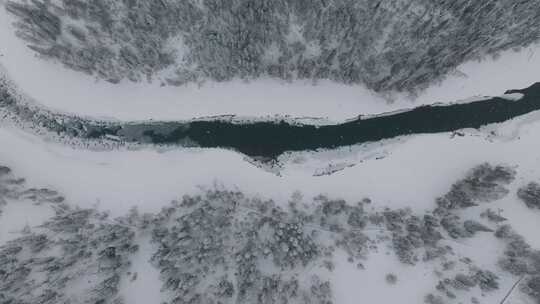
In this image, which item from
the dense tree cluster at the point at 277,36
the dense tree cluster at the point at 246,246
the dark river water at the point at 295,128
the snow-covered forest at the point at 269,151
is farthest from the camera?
the dark river water at the point at 295,128

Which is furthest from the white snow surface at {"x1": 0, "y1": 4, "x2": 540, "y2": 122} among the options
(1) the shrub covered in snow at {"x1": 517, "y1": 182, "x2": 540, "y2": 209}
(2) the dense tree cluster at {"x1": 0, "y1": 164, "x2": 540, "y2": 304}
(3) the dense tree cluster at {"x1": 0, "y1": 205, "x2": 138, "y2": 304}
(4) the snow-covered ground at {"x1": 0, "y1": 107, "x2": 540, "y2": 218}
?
(3) the dense tree cluster at {"x1": 0, "y1": 205, "x2": 138, "y2": 304}

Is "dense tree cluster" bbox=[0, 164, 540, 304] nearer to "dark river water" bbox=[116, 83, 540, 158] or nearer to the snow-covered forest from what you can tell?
the snow-covered forest

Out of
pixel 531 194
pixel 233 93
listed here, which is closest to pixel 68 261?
pixel 233 93

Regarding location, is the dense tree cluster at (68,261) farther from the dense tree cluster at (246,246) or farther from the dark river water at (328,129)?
the dark river water at (328,129)

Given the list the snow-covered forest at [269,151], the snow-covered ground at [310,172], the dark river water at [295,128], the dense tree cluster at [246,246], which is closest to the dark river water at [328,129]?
the dark river water at [295,128]

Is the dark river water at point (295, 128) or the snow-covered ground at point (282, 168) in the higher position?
the dark river water at point (295, 128)

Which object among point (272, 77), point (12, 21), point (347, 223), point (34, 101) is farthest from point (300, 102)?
point (12, 21)
